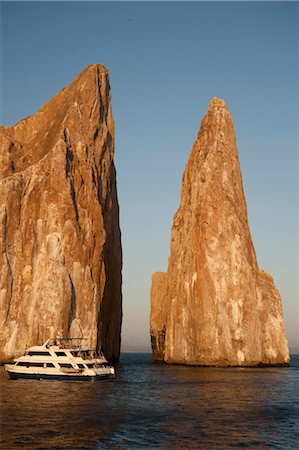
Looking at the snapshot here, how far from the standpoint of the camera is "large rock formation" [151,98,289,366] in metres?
94.8

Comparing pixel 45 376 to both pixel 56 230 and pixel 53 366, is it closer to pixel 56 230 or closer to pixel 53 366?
pixel 53 366

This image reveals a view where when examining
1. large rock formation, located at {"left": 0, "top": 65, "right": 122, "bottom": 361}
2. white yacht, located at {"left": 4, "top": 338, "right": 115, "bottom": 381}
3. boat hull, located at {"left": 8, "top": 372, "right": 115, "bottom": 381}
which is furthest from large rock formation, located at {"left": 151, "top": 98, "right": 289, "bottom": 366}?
boat hull, located at {"left": 8, "top": 372, "right": 115, "bottom": 381}

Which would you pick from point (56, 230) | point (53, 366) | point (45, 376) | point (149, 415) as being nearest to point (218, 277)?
point (56, 230)

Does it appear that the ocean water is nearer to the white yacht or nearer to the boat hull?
the boat hull

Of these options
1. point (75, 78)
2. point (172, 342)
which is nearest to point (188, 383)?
point (172, 342)

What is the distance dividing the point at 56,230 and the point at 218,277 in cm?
2721

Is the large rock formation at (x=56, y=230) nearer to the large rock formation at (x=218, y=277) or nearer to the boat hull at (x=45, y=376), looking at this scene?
the large rock formation at (x=218, y=277)

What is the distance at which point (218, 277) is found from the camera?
9756cm

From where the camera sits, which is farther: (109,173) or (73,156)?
(109,173)

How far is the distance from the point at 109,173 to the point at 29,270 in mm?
32169

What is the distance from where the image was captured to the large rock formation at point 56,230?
269ft

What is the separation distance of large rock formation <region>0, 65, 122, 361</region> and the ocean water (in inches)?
644

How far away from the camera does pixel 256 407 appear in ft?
157

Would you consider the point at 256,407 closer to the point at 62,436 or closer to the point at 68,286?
the point at 62,436
